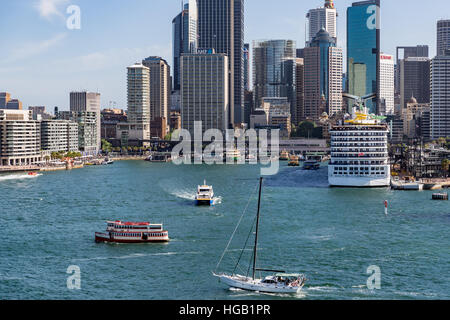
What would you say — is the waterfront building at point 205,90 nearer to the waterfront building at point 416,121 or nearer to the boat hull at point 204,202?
the waterfront building at point 416,121

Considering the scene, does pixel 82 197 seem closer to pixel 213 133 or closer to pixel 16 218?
pixel 16 218

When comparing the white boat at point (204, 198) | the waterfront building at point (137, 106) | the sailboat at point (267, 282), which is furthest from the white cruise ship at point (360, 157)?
the waterfront building at point (137, 106)

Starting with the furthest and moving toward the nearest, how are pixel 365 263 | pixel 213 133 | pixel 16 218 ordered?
pixel 213 133
pixel 16 218
pixel 365 263

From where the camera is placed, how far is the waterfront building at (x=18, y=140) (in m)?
112

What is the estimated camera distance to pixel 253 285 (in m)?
26.1

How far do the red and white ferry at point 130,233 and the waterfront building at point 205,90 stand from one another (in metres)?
129

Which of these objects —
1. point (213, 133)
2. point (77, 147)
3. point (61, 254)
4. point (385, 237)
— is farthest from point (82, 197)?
point (213, 133)

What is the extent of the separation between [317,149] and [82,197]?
95.9 meters

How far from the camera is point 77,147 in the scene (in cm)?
14238

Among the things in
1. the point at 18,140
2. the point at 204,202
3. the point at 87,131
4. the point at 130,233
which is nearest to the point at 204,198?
the point at 204,202

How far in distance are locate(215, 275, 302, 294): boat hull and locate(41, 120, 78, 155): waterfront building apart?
104m

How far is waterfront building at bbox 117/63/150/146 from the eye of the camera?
16938 centimetres

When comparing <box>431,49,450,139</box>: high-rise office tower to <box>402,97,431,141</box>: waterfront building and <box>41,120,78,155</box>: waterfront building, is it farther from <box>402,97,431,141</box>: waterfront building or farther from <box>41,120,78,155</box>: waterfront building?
<box>41,120,78,155</box>: waterfront building

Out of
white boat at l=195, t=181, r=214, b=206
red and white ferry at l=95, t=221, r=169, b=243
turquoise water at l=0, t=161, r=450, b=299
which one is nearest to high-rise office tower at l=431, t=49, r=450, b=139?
turquoise water at l=0, t=161, r=450, b=299
